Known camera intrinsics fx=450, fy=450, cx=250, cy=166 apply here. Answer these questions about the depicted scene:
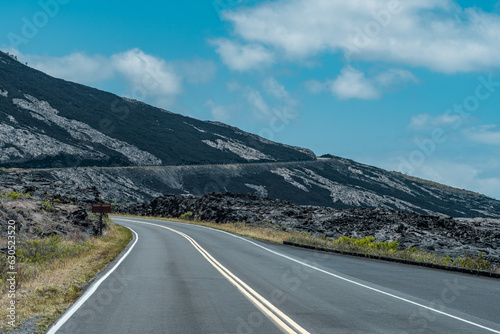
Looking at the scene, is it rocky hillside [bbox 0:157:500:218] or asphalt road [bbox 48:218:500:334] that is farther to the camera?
rocky hillside [bbox 0:157:500:218]

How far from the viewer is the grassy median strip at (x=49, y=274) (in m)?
8.13

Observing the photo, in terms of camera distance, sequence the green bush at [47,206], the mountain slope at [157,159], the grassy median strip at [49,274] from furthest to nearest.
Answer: the mountain slope at [157,159], the green bush at [47,206], the grassy median strip at [49,274]

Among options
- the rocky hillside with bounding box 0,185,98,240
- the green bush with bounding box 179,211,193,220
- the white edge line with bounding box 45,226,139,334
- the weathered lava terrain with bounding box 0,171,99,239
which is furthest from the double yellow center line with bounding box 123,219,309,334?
the green bush with bounding box 179,211,193,220

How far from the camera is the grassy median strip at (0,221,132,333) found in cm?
813

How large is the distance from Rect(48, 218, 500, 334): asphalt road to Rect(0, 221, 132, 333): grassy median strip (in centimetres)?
40

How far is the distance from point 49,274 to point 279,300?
7.45 meters

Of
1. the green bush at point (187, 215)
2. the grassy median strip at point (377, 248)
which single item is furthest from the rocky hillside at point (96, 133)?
the grassy median strip at point (377, 248)

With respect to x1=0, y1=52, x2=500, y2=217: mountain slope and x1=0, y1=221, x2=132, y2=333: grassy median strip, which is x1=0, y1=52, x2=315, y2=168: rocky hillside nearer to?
x1=0, y1=52, x2=500, y2=217: mountain slope

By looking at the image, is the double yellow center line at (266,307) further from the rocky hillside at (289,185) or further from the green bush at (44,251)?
the rocky hillside at (289,185)

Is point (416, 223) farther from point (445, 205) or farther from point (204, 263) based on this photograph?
point (445, 205)

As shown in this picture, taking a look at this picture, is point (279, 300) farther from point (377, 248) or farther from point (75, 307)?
point (377, 248)

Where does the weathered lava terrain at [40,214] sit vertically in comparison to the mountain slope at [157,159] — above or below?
below

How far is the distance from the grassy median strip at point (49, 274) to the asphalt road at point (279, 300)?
40cm

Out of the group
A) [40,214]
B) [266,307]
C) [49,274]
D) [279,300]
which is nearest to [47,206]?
[40,214]
